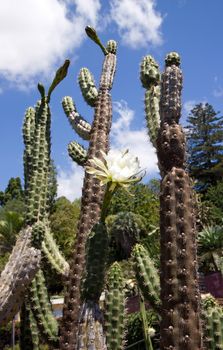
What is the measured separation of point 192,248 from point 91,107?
3.08m

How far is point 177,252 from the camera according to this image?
7.73ft

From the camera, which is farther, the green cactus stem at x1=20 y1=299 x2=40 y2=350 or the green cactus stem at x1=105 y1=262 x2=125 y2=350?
the green cactus stem at x1=20 y1=299 x2=40 y2=350

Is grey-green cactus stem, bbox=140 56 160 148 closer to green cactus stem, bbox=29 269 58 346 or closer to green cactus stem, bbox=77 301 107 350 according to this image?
green cactus stem, bbox=29 269 58 346

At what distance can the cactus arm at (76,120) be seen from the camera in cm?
525

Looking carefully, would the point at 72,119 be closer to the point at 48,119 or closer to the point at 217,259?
the point at 48,119

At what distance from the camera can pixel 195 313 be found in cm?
227

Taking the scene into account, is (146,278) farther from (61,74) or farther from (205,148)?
(205,148)

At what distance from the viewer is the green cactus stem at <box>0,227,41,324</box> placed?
3.73 meters

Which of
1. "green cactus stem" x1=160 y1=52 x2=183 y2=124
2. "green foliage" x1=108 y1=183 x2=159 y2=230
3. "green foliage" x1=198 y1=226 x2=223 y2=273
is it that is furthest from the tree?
"green cactus stem" x1=160 y1=52 x2=183 y2=124

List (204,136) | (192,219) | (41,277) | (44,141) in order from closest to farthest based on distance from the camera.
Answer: (192,219), (41,277), (44,141), (204,136)

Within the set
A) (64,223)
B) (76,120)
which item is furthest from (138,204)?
(76,120)

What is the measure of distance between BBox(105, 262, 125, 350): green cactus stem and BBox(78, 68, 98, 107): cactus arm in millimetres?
2493

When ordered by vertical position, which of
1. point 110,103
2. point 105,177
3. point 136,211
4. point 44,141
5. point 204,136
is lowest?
point 105,177

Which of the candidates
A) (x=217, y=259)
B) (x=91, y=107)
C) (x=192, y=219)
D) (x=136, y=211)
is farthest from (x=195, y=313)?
(x=136, y=211)
